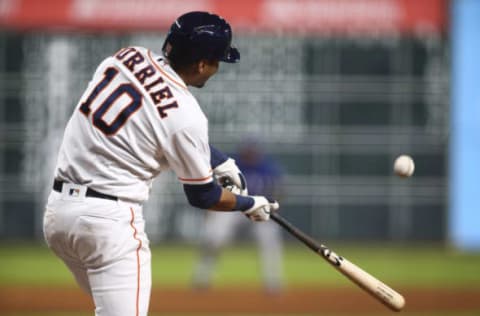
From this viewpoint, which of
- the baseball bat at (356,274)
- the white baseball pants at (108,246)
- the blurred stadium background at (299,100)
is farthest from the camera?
the blurred stadium background at (299,100)

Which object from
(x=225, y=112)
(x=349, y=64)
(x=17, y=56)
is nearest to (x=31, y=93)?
(x=17, y=56)

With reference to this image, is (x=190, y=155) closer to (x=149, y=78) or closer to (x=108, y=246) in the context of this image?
(x=149, y=78)

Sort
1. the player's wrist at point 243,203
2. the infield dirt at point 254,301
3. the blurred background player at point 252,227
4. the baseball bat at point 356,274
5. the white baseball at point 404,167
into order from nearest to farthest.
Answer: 1. the player's wrist at point 243,203
2. the baseball bat at point 356,274
3. the white baseball at point 404,167
4. the infield dirt at point 254,301
5. the blurred background player at point 252,227

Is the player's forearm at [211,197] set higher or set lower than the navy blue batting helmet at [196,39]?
lower

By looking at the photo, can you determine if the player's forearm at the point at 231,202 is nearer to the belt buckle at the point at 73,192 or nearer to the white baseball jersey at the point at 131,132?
the white baseball jersey at the point at 131,132

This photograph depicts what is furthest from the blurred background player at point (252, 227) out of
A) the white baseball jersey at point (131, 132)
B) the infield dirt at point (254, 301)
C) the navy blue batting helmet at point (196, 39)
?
the white baseball jersey at point (131, 132)

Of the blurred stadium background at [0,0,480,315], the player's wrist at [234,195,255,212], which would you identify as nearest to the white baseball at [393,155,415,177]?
the player's wrist at [234,195,255,212]

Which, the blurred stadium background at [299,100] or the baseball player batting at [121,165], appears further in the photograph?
the blurred stadium background at [299,100]

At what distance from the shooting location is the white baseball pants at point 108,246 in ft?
11.3

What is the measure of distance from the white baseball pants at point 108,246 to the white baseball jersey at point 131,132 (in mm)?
78

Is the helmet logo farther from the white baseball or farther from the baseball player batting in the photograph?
the white baseball

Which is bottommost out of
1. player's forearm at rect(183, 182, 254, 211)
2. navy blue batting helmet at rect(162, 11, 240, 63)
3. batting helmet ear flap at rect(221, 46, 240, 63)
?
player's forearm at rect(183, 182, 254, 211)

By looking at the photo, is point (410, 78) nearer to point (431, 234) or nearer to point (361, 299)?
point (431, 234)

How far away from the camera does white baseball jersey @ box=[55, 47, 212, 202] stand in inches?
136
